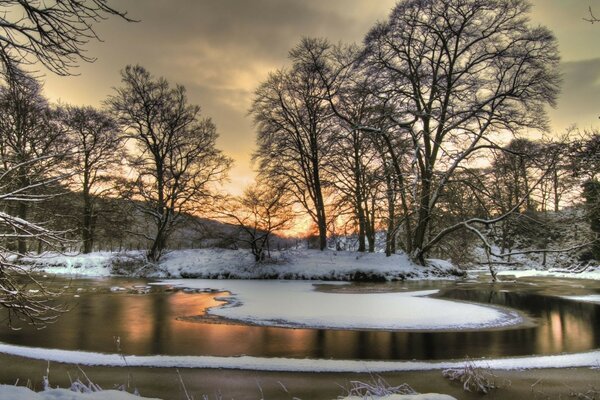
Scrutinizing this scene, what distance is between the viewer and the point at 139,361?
8.13 m

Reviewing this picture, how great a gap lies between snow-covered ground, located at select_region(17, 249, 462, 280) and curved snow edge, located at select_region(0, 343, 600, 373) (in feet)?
57.5

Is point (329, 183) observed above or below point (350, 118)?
below

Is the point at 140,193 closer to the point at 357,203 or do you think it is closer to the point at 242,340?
the point at 357,203

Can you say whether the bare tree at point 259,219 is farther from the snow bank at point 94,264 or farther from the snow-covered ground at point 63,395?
the snow-covered ground at point 63,395

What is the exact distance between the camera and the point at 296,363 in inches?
A: 315

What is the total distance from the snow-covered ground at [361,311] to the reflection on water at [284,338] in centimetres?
71

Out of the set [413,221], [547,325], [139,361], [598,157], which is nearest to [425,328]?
[547,325]

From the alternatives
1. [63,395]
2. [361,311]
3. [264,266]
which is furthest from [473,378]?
[264,266]

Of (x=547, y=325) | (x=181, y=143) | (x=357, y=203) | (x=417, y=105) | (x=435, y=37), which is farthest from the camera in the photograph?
(x=181, y=143)

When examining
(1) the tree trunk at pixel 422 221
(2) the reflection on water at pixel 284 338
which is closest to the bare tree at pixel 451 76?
(1) the tree trunk at pixel 422 221

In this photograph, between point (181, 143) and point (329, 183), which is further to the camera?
point (181, 143)

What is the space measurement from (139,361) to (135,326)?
3.70m

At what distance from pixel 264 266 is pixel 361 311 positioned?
1411 cm

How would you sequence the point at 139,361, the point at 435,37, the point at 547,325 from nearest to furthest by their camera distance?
the point at 139,361, the point at 547,325, the point at 435,37
